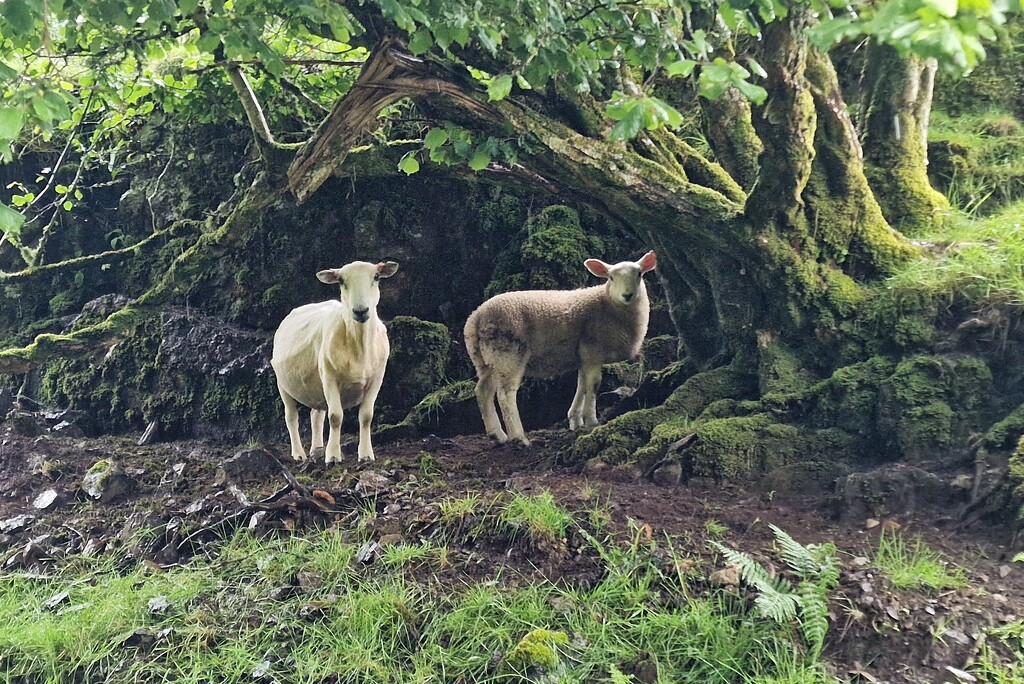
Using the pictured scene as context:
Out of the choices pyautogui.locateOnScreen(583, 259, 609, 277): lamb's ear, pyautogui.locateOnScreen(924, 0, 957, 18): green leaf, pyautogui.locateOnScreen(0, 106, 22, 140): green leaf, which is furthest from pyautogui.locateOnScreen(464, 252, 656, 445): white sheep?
pyautogui.locateOnScreen(924, 0, 957, 18): green leaf

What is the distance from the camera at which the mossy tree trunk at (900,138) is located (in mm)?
5945

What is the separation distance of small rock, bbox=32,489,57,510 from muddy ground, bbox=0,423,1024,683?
1 cm

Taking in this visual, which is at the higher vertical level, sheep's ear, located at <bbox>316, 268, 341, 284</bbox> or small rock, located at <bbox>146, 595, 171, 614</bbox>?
sheep's ear, located at <bbox>316, 268, 341, 284</bbox>

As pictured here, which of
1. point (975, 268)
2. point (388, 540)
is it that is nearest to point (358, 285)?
point (388, 540)

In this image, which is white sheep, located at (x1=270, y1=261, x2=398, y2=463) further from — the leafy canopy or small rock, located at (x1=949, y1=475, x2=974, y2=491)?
small rock, located at (x1=949, y1=475, x2=974, y2=491)

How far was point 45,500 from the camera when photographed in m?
6.21

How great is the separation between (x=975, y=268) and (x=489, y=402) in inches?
135

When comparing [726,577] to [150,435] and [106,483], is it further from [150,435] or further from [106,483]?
[150,435]

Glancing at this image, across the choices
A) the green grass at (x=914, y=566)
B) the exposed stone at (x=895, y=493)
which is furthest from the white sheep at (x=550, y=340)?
the green grass at (x=914, y=566)

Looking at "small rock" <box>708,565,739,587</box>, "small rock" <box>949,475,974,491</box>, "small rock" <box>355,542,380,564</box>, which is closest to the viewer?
"small rock" <box>708,565,739,587</box>

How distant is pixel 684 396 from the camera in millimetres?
5730

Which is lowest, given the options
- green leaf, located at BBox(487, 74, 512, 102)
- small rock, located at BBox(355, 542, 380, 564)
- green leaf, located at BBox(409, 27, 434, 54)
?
small rock, located at BBox(355, 542, 380, 564)

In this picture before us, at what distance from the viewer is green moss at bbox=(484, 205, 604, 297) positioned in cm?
738

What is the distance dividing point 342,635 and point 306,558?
77 centimetres
